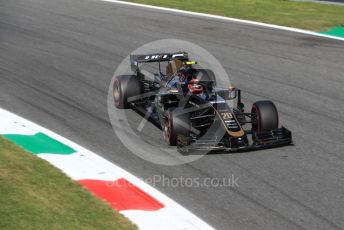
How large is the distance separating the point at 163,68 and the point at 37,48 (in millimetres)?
3850

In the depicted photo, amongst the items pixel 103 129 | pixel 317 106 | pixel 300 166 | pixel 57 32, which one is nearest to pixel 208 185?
pixel 300 166

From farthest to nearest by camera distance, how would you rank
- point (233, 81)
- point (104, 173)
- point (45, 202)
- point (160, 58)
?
point (233, 81) → point (160, 58) → point (104, 173) → point (45, 202)

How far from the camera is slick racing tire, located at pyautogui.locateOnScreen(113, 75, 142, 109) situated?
11484mm

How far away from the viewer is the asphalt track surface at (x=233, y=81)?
775cm

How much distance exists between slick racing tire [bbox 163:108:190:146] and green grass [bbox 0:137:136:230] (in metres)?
1.96

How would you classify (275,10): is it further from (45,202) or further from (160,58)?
(45,202)

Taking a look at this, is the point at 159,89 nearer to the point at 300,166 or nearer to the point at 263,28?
the point at 300,166

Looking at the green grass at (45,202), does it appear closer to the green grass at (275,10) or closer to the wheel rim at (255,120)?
the wheel rim at (255,120)

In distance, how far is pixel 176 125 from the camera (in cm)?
936

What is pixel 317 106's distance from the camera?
39.2ft

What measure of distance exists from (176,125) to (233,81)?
15.7 feet

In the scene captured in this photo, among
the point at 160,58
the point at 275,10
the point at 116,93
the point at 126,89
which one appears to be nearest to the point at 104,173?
the point at 126,89

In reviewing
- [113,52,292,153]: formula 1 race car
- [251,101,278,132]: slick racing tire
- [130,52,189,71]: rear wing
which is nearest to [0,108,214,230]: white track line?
[113,52,292,153]: formula 1 race car

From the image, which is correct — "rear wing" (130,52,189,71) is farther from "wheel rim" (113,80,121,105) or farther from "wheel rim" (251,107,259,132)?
"wheel rim" (251,107,259,132)
